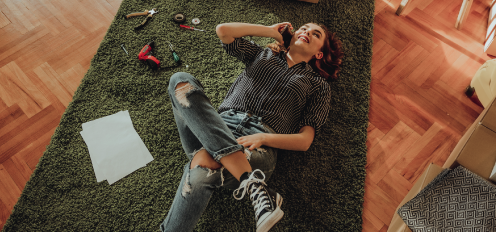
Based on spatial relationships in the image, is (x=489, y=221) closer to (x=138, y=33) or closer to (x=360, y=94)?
(x=360, y=94)

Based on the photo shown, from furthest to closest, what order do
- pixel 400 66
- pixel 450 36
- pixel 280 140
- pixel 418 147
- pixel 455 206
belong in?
pixel 450 36, pixel 400 66, pixel 418 147, pixel 280 140, pixel 455 206

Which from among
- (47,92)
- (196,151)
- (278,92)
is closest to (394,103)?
(278,92)

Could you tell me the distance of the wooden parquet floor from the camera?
134 cm

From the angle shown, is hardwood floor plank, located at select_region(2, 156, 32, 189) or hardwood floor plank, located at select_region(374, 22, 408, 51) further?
hardwood floor plank, located at select_region(374, 22, 408, 51)

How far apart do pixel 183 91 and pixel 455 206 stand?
99 centimetres

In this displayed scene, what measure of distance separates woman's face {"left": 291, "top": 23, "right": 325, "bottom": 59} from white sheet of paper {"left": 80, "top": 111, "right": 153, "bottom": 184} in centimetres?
91

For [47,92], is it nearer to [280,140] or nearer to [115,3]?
[115,3]

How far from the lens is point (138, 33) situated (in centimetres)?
165

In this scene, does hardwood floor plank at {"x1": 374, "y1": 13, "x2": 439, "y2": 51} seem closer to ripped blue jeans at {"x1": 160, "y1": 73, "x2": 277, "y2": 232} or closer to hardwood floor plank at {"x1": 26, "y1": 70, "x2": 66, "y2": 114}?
ripped blue jeans at {"x1": 160, "y1": 73, "x2": 277, "y2": 232}

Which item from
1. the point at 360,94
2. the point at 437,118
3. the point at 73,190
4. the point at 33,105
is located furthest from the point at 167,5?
the point at 437,118

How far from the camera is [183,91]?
1.02m

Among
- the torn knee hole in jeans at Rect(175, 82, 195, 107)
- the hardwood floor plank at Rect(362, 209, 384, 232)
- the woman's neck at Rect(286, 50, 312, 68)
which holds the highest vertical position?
the torn knee hole in jeans at Rect(175, 82, 195, 107)

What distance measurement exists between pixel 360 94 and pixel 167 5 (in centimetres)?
133

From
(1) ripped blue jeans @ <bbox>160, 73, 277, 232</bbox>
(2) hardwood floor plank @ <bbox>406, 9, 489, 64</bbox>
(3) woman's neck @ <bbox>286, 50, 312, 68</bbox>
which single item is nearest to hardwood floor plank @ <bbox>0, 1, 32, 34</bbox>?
(1) ripped blue jeans @ <bbox>160, 73, 277, 232</bbox>
